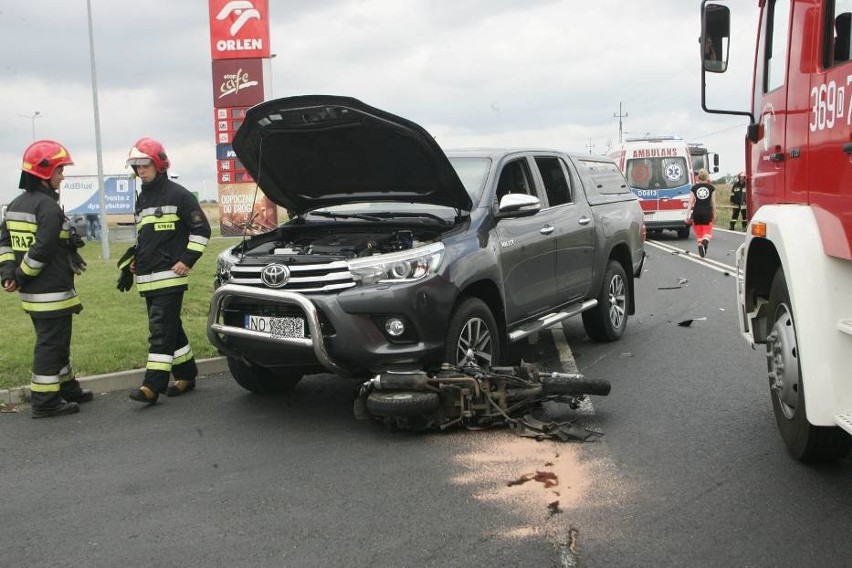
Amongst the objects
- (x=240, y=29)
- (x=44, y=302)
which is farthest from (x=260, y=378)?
(x=240, y=29)

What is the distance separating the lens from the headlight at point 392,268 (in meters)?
5.17

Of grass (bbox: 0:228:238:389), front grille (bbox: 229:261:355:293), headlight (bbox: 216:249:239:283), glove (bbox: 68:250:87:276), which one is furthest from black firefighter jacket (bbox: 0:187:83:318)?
front grille (bbox: 229:261:355:293)

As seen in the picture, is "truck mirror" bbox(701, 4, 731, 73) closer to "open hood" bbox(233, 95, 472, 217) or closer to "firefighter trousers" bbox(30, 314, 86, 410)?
"open hood" bbox(233, 95, 472, 217)

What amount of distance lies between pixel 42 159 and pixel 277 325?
7.70ft

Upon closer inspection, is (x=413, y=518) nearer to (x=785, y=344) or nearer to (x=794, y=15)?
(x=785, y=344)

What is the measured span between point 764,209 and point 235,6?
759 inches

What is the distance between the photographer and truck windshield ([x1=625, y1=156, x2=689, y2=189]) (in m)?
24.8

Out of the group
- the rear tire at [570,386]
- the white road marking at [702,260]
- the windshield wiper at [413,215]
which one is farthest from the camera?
the white road marking at [702,260]

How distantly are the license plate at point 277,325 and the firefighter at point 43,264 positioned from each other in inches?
67.4

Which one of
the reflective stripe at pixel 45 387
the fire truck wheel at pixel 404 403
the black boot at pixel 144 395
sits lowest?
the black boot at pixel 144 395

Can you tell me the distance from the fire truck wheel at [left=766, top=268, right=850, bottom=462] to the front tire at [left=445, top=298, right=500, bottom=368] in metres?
1.89

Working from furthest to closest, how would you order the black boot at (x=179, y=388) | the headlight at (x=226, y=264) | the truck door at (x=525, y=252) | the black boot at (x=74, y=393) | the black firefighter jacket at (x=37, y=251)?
the black boot at (x=179, y=388) < the black boot at (x=74, y=393) < the truck door at (x=525, y=252) < the black firefighter jacket at (x=37, y=251) < the headlight at (x=226, y=264)

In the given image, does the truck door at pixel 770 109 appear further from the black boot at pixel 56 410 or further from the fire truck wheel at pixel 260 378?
the black boot at pixel 56 410

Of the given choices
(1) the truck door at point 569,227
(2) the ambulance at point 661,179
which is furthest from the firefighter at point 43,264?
(2) the ambulance at point 661,179
